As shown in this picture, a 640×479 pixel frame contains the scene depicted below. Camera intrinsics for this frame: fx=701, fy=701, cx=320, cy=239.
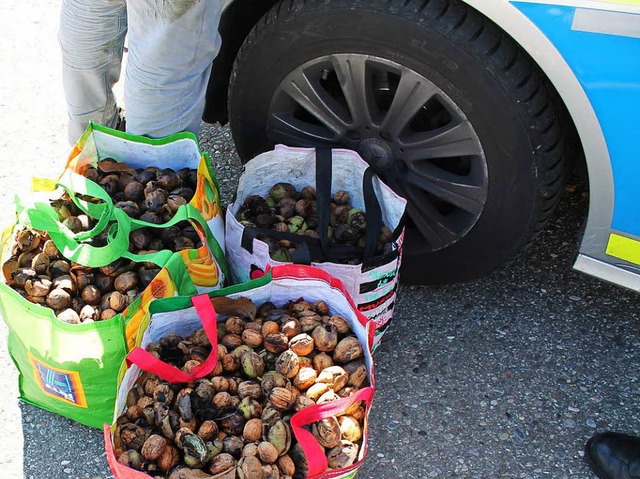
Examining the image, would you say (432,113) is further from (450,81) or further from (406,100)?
(450,81)

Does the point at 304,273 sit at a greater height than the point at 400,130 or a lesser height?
lesser

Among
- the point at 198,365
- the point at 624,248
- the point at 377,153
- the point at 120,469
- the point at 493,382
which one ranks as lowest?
the point at 493,382

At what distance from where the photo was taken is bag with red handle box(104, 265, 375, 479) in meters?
1.95

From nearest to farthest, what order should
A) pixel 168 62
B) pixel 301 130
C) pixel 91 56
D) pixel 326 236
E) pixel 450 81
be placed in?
pixel 450 81, pixel 326 236, pixel 168 62, pixel 301 130, pixel 91 56

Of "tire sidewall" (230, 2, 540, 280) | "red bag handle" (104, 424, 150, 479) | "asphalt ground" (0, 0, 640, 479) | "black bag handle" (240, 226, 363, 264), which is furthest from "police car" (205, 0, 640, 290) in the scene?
"red bag handle" (104, 424, 150, 479)

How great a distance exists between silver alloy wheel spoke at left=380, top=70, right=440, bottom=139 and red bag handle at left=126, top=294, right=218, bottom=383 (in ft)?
3.28

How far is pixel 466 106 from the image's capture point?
2.44 m

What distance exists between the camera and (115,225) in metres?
2.47

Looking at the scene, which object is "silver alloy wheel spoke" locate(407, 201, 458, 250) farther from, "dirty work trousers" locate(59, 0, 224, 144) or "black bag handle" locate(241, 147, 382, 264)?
"dirty work trousers" locate(59, 0, 224, 144)

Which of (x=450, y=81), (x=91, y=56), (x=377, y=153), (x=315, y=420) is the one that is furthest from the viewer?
(x=91, y=56)

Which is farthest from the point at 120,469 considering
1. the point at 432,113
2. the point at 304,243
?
the point at 432,113

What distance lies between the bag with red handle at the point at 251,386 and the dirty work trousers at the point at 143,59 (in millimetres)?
918

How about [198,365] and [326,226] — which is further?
[326,226]

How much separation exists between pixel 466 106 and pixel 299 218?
A: 2.47 ft
